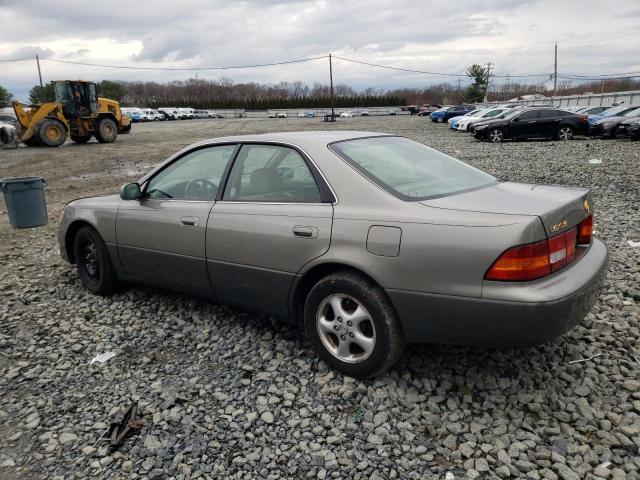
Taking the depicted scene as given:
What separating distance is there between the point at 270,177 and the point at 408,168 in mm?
978

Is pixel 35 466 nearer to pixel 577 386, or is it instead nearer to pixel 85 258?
pixel 85 258

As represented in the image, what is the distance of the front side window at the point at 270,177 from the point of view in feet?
10.8

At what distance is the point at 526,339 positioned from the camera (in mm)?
2527

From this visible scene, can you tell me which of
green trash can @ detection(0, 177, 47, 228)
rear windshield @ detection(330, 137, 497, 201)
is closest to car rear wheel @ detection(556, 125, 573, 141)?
rear windshield @ detection(330, 137, 497, 201)

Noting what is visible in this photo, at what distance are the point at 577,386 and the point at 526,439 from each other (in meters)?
0.64

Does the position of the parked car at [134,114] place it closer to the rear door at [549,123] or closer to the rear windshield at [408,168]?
the rear door at [549,123]

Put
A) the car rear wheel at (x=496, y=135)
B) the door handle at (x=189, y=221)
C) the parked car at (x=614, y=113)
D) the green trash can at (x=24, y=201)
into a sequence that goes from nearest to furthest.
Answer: the door handle at (x=189, y=221) → the green trash can at (x=24, y=201) → the car rear wheel at (x=496, y=135) → the parked car at (x=614, y=113)

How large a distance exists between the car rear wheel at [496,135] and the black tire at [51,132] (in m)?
18.8

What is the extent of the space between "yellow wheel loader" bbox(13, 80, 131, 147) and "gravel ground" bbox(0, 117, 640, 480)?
19968 mm

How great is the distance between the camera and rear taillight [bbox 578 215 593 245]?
9.88 feet

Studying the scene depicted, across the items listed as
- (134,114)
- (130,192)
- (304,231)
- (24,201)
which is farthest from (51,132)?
(134,114)

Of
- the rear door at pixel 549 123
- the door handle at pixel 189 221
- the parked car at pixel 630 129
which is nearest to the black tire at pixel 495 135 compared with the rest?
the rear door at pixel 549 123

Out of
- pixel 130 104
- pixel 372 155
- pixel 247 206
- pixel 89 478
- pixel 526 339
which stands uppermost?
pixel 130 104

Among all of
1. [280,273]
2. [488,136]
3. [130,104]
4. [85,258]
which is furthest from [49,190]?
[130,104]
